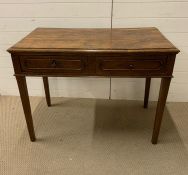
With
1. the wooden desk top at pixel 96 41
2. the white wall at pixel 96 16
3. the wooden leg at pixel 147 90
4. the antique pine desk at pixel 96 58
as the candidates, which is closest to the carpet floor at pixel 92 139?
the wooden leg at pixel 147 90

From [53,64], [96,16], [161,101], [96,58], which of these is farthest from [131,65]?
[96,16]

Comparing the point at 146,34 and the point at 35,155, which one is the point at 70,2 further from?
the point at 35,155

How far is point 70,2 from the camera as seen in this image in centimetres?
151

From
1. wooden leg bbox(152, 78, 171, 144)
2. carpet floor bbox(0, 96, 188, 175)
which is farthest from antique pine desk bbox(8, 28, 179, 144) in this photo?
carpet floor bbox(0, 96, 188, 175)

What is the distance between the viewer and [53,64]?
3.69 ft

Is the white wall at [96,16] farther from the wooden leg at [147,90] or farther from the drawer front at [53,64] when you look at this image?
the drawer front at [53,64]

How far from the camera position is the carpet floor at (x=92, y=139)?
4.06 feet

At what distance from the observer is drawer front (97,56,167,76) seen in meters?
1.09

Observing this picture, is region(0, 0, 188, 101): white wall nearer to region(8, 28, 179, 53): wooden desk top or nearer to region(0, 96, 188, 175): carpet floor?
region(8, 28, 179, 53): wooden desk top

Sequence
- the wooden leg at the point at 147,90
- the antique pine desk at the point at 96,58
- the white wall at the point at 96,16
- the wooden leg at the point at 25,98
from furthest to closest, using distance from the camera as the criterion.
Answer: the wooden leg at the point at 147,90, the white wall at the point at 96,16, the wooden leg at the point at 25,98, the antique pine desk at the point at 96,58

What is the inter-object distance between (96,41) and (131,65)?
258 millimetres

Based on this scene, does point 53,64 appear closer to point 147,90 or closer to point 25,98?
point 25,98

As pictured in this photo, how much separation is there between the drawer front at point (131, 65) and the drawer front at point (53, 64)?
0.11m

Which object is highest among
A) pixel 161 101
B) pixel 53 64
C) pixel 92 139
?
pixel 53 64
